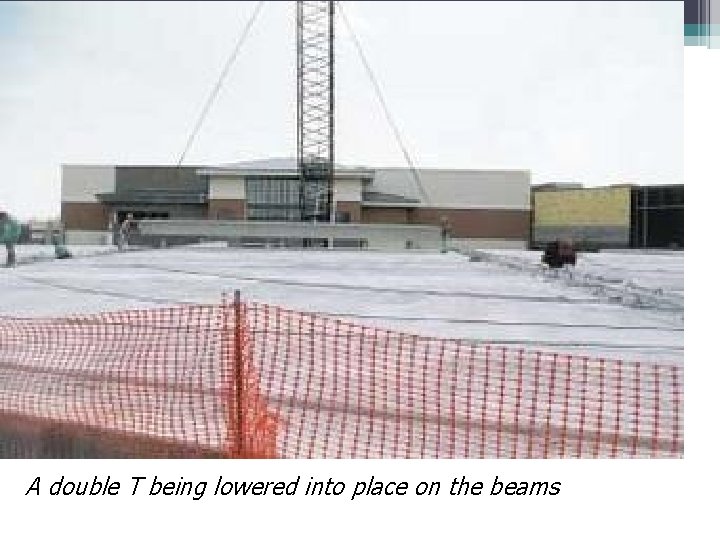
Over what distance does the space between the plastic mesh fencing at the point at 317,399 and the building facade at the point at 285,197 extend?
42597mm

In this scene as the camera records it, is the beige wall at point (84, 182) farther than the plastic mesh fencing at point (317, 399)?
Yes

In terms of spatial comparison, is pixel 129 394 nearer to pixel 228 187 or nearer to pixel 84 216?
pixel 228 187

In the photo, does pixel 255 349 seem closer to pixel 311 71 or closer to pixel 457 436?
pixel 457 436

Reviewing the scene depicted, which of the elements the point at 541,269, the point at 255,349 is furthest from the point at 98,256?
the point at 255,349

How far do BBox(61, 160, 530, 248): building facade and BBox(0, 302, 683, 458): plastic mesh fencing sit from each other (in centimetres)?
4260

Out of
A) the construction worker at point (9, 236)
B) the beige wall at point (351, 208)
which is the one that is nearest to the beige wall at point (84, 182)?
the beige wall at point (351, 208)

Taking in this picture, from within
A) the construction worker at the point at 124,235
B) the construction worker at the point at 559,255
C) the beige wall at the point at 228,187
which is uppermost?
the beige wall at the point at 228,187

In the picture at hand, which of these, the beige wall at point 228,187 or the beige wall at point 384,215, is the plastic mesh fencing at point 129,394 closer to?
the beige wall at point 228,187

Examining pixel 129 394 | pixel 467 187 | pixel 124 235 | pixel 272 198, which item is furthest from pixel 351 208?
pixel 129 394

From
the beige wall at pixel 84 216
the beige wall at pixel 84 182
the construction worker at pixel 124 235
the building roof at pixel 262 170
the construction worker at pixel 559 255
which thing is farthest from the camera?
the beige wall at pixel 84 182

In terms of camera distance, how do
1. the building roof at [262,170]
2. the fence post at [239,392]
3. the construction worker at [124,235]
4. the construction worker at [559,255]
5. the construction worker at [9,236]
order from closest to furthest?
the fence post at [239,392] < the construction worker at [559,255] < the construction worker at [9,236] < the construction worker at [124,235] < the building roof at [262,170]

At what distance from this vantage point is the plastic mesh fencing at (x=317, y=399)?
5328 millimetres

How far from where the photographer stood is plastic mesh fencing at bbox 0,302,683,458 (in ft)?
17.5
